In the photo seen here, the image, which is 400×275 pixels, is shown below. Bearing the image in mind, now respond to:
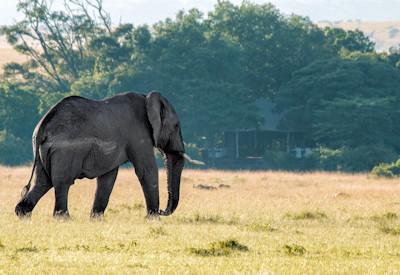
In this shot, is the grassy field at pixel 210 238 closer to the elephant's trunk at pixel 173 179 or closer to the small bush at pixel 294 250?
the small bush at pixel 294 250

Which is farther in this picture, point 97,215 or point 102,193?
point 102,193

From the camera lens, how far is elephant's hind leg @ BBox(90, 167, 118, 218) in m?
20.9

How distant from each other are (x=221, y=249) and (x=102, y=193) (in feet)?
22.2

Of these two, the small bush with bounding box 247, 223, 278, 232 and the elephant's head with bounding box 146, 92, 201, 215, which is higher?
the elephant's head with bounding box 146, 92, 201, 215

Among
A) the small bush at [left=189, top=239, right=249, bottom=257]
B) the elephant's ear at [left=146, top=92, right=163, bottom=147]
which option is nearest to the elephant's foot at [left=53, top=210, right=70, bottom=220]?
the elephant's ear at [left=146, top=92, right=163, bottom=147]

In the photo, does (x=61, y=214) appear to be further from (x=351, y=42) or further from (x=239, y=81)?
(x=351, y=42)

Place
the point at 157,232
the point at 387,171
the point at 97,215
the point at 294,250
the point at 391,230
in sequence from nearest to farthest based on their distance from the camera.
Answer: the point at 294,250 → the point at 157,232 → the point at 391,230 → the point at 97,215 → the point at 387,171

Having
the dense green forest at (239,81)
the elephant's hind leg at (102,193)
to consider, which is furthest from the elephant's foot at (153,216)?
the dense green forest at (239,81)

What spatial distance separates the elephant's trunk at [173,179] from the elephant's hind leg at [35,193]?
8.15ft

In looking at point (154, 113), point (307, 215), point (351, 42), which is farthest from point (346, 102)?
point (154, 113)

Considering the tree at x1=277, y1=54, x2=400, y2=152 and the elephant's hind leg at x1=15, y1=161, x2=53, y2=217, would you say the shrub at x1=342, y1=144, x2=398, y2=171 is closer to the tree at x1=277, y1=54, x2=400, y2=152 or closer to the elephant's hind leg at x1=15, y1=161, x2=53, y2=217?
the tree at x1=277, y1=54, x2=400, y2=152

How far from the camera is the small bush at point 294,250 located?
573 inches

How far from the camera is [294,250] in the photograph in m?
14.7

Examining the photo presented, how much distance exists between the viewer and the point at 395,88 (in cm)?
7050
